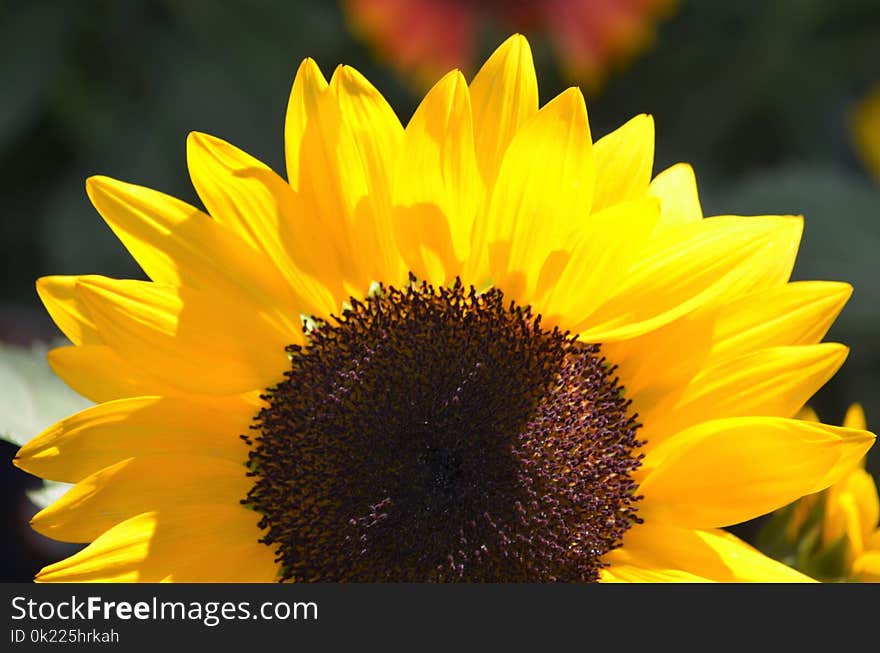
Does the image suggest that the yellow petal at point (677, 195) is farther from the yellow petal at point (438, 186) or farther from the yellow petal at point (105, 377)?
the yellow petal at point (105, 377)

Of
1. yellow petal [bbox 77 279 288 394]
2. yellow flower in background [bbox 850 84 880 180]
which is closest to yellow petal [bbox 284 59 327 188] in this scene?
yellow petal [bbox 77 279 288 394]

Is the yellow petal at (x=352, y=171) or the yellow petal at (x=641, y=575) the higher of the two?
the yellow petal at (x=352, y=171)

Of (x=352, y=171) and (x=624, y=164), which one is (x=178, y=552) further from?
(x=624, y=164)

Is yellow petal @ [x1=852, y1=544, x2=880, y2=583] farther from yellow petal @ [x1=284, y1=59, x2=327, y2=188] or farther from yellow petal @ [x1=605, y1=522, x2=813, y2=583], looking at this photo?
yellow petal @ [x1=284, y1=59, x2=327, y2=188]

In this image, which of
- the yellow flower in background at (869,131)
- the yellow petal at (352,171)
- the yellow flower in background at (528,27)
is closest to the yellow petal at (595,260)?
the yellow petal at (352,171)

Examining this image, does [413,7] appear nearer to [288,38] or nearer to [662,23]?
[288,38]
